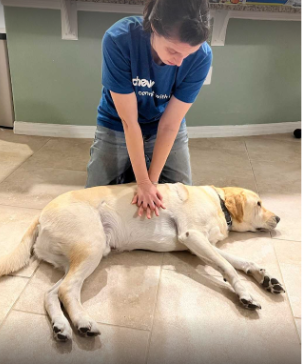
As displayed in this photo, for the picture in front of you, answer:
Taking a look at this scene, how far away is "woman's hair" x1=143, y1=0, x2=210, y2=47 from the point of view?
119cm

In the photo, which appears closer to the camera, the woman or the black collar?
the woman

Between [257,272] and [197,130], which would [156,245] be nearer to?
[257,272]

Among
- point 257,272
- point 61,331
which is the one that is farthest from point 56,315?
point 257,272

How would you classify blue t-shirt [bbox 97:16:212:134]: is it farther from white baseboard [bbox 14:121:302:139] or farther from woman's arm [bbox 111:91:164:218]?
white baseboard [bbox 14:121:302:139]

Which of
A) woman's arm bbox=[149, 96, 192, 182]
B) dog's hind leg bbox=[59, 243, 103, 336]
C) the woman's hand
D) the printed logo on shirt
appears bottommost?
dog's hind leg bbox=[59, 243, 103, 336]

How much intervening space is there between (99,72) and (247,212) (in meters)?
1.89

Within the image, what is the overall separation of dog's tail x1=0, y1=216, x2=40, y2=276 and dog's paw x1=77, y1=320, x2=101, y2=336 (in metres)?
0.45

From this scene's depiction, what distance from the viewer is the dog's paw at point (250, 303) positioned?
1406mm

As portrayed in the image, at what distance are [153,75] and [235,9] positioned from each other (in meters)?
1.51

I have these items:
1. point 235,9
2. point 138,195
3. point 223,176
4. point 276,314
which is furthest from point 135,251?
point 235,9

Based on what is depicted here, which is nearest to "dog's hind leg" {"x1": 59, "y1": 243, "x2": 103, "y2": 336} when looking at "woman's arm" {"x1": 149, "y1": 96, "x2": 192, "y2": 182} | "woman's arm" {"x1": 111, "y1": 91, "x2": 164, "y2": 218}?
"woman's arm" {"x1": 111, "y1": 91, "x2": 164, "y2": 218}

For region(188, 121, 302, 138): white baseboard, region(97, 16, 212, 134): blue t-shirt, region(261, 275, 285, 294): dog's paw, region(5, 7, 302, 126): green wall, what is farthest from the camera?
region(188, 121, 302, 138): white baseboard

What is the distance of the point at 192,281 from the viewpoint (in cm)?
159

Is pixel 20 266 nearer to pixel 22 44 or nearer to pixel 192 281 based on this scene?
pixel 192 281
